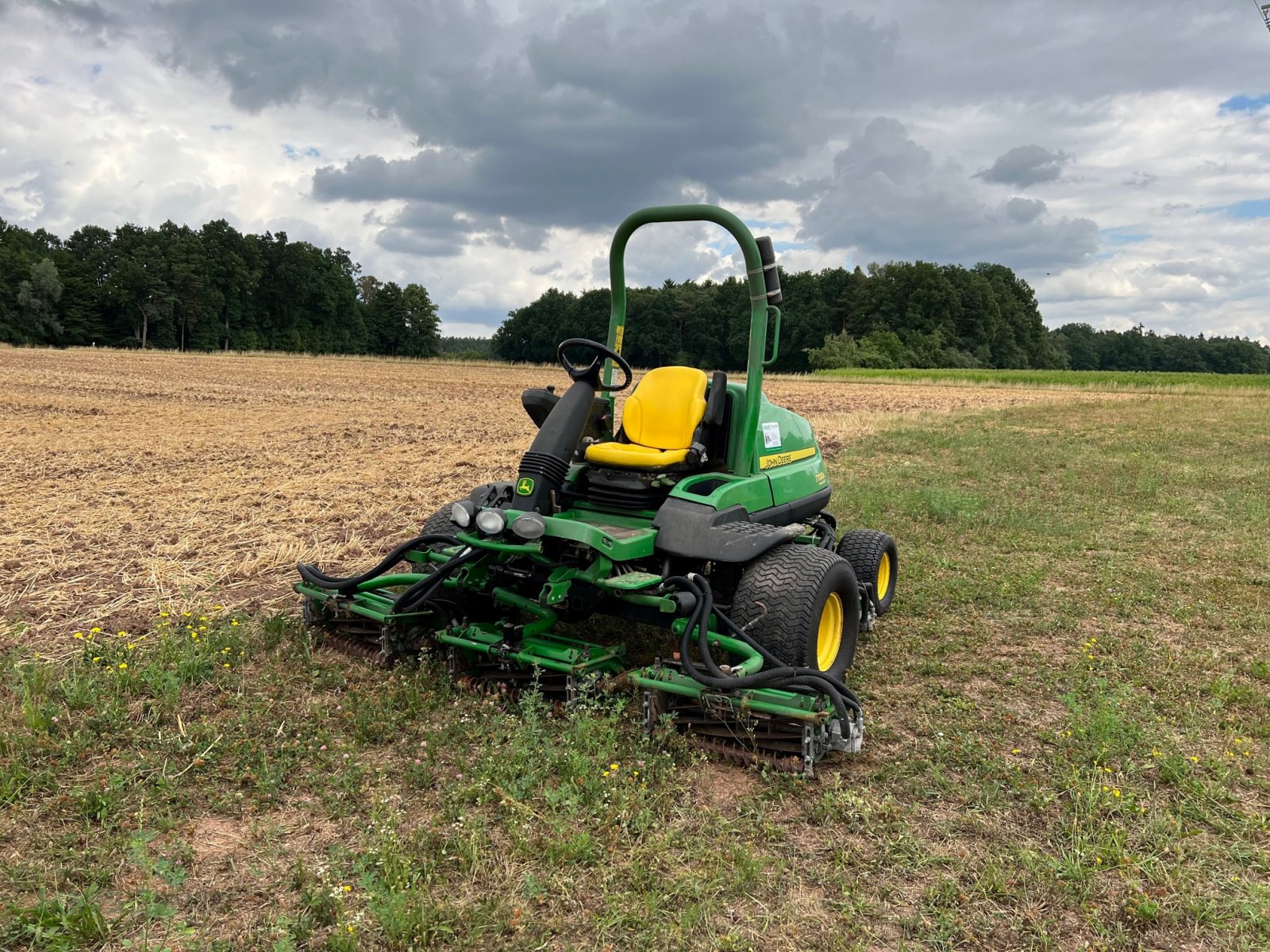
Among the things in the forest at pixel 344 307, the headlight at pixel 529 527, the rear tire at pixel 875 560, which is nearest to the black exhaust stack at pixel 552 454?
the headlight at pixel 529 527

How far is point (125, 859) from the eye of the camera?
3053 mm

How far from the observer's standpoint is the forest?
211 ft

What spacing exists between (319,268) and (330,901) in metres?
93.1

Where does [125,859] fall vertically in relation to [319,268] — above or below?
below

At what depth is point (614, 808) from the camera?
11.2ft

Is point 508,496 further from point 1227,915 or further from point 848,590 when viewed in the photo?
point 1227,915

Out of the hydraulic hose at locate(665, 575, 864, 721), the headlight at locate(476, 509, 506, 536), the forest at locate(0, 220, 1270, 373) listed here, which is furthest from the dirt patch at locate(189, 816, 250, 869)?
the forest at locate(0, 220, 1270, 373)

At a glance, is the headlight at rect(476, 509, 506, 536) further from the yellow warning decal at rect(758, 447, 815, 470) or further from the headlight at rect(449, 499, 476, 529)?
the yellow warning decal at rect(758, 447, 815, 470)

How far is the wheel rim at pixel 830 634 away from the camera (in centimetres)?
488

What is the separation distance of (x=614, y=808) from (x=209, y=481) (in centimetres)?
782

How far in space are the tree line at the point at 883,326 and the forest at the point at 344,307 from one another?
6.6 inches

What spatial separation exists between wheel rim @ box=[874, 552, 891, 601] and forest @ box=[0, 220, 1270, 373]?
43.0 meters

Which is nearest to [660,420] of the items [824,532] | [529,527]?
[529,527]

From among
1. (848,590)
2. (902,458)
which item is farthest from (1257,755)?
→ (902,458)
